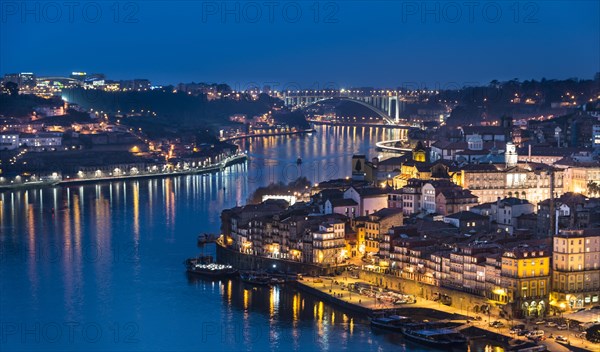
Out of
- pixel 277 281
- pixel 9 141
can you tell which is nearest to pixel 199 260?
pixel 277 281

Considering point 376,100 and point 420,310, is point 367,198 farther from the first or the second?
point 376,100

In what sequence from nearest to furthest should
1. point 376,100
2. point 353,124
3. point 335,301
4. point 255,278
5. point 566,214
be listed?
point 335,301, point 255,278, point 566,214, point 376,100, point 353,124

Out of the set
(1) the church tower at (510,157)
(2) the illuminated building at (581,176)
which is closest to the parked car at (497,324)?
(2) the illuminated building at (581,176)

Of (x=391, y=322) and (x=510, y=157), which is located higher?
(x=510, y=157)

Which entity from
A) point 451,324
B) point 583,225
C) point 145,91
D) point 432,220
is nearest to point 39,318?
point 451,324

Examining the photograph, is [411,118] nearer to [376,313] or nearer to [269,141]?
[269,141]

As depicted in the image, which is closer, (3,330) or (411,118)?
(3,330)

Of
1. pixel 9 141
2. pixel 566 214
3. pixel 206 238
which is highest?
pixel 9 141

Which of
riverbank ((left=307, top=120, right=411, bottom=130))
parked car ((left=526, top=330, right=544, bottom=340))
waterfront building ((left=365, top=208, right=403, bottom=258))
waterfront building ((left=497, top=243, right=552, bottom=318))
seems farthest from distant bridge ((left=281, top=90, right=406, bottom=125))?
parked car ((left=526, top=330, right=544, bottom=340))
